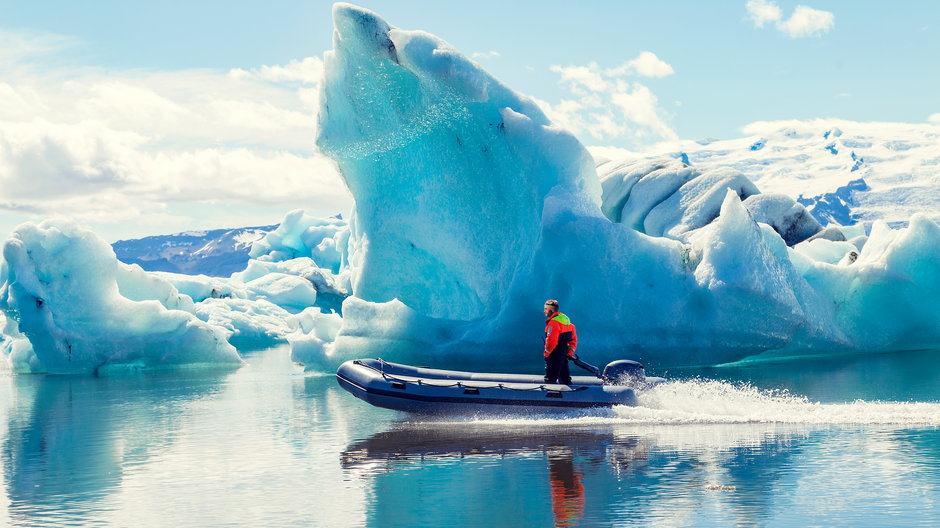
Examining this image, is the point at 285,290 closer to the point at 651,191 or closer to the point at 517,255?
the point at 651,191

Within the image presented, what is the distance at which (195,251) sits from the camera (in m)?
121

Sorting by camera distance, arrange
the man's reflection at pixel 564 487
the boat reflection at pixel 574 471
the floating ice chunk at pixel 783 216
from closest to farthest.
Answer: the man's reflection at pixel 564 487 → the boat reflection at pixel 574 471 → the floating ice chunk at pixel 783 216

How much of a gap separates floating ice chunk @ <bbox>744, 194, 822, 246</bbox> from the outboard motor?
14429 millimetres

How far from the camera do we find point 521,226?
1630cm

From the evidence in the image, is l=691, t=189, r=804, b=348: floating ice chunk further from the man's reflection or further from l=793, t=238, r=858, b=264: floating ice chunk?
the man's reflection

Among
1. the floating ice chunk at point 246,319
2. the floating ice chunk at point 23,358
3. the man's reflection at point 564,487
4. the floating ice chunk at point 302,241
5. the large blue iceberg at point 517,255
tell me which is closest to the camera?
the man's reflection at point 564,487

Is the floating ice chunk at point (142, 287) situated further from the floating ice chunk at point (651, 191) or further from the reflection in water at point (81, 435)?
the floating ice chunk at point (651, 191)

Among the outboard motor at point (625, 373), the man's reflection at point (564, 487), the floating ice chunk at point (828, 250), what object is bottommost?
the man's reflection at point (564, 487)

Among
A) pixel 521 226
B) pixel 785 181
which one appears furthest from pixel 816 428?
pixel 785 181

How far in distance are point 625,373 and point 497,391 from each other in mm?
1326

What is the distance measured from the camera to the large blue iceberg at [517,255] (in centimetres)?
1566

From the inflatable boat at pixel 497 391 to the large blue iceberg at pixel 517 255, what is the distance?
213 inches

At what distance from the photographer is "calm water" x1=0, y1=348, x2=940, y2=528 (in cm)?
612

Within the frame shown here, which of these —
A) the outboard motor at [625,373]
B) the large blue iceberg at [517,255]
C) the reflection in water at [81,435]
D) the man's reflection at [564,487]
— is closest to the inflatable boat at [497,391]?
the outboard motor at [625,373]
